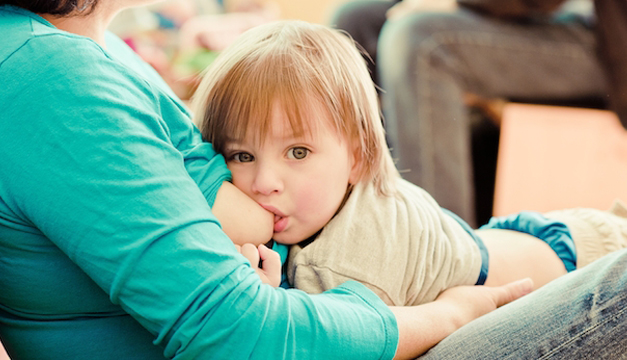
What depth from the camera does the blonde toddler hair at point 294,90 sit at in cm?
70

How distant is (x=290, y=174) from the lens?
71 cm

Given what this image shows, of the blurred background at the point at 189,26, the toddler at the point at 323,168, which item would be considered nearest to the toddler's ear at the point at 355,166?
the toddler at the point at 323,168

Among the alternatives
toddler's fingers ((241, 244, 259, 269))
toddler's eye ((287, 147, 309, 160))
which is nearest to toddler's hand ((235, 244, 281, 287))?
toddler's fingers ((241, 244, 259, 269))

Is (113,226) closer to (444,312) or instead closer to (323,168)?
(323,168)

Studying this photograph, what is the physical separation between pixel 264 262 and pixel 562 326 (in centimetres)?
35

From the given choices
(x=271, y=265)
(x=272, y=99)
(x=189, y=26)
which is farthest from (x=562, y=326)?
(x=189, y=26)

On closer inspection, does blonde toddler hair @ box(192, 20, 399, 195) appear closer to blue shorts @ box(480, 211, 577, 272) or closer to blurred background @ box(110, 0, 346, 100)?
blue shorts @ box(480, 211, 577, 272)

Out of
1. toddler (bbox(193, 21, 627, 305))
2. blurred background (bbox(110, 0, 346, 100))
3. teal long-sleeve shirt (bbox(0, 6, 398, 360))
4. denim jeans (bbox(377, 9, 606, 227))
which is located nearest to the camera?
teal long-sleeve shirt (bbox(0, 6, 398, 360))

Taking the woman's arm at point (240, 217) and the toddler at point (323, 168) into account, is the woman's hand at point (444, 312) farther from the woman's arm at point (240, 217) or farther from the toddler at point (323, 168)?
the woman's arm at point (240, 217)

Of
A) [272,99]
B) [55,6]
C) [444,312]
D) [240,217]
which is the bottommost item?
[444,312]

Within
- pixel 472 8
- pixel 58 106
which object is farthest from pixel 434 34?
pixel 58 106

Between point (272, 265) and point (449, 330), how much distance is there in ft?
0.81

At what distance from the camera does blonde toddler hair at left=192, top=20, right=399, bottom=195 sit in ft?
2.31

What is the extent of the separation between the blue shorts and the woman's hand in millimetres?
136
